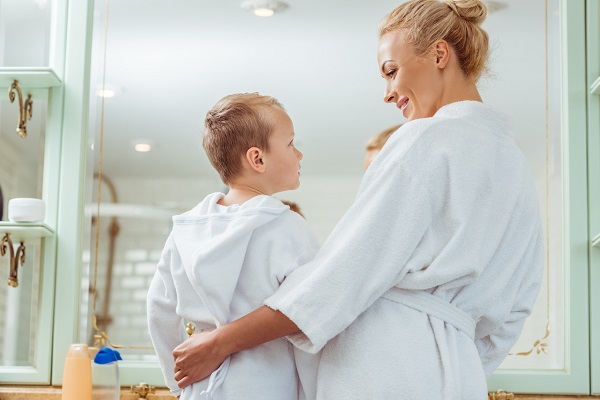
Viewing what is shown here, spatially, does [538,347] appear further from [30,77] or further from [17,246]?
[30,77]

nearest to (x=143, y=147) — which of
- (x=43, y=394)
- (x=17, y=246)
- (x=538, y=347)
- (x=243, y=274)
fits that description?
(x=17, y=246)

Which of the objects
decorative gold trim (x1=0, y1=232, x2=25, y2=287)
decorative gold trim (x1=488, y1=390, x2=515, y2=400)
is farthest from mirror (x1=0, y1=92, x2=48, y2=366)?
decorative gold trim (x1=488, y1=390, x2=515, y2=400)

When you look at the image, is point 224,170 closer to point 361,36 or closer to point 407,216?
point 407,216

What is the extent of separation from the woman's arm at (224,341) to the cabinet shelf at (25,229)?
3.29 ft

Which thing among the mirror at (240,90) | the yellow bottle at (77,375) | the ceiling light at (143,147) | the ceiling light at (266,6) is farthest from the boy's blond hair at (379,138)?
the yellow bottle at (77,375)

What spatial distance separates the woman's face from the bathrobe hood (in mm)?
301

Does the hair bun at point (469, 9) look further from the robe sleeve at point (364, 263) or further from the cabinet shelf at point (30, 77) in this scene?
the cabinet shelf at point (30, 77)

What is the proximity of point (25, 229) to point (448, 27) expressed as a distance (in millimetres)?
1314

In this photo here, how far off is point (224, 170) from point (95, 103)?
1.07m

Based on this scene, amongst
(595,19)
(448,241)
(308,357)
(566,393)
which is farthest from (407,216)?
(595,19)

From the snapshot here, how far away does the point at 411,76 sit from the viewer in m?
1.61

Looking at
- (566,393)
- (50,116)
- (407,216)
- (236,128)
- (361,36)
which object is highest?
(361,36)

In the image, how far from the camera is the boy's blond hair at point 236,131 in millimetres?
1615

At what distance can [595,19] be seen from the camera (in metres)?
2.50
